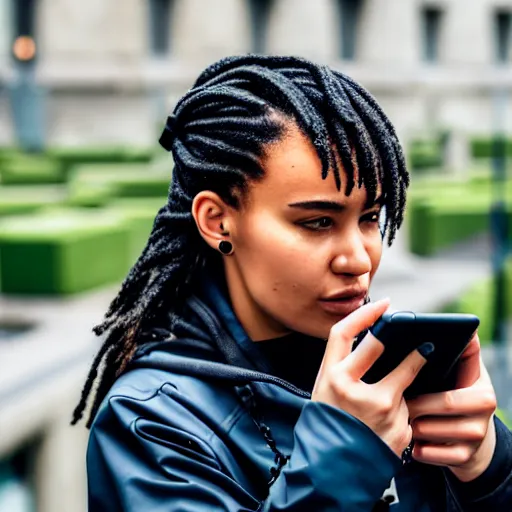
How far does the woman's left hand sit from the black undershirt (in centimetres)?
24

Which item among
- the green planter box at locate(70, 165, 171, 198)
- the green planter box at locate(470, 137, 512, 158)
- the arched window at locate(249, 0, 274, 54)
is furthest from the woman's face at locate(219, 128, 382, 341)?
the green planter box at locate(470, 137, 512, 158)

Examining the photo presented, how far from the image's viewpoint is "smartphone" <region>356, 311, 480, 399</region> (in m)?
1.35

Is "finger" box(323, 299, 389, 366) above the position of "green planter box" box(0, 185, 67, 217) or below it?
above

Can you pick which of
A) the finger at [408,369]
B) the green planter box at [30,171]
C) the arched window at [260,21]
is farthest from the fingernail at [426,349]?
the arched window at [260,21]

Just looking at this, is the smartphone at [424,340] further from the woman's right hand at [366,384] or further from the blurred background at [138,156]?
the blurred background at [138,156]

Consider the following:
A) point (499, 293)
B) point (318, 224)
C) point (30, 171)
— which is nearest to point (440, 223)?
point (499, 293)

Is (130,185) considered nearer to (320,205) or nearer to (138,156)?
(138,156)

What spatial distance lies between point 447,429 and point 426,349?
144 mm

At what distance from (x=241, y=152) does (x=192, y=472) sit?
0.50m

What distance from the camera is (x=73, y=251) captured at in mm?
8961

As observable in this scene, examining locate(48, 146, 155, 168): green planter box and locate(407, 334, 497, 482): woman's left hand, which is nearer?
locate(407, 334, 497, 482): woman's left hand

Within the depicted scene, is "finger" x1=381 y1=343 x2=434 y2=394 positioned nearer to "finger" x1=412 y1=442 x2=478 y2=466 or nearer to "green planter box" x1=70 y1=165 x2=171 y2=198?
"finger" x1=412 y1=442 x2=478 y2=466

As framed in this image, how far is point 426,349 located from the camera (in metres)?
1.39

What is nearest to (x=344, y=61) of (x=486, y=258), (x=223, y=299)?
(x=486, y=258)
